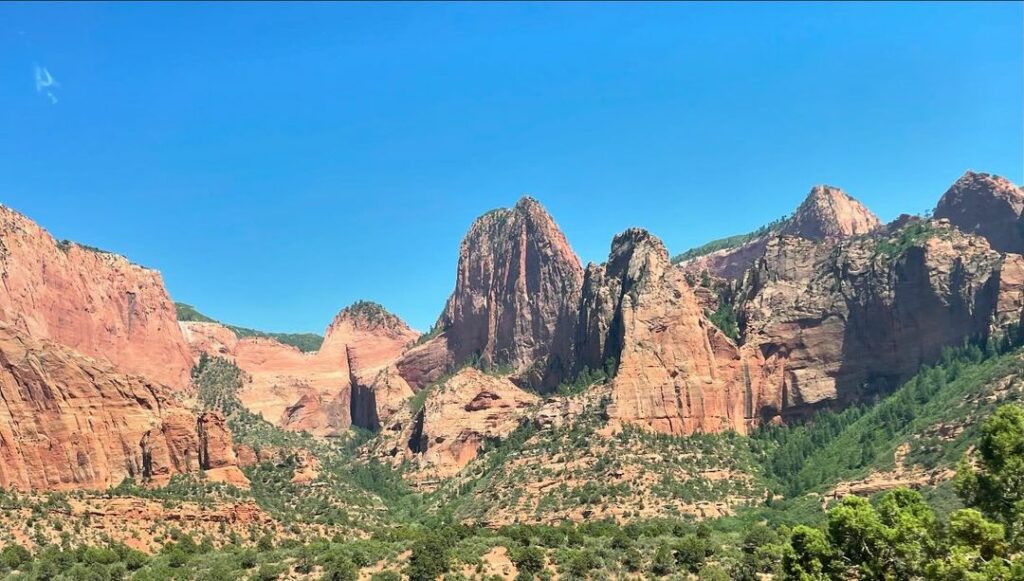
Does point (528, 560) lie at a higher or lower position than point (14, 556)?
lower

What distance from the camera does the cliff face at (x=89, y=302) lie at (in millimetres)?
136625

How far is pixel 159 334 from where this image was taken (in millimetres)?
182250

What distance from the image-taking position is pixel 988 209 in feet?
590

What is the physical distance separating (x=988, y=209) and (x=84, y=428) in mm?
183021

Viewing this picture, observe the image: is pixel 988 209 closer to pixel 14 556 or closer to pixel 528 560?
pixel 528 560

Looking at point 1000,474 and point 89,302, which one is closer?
point 1000,474

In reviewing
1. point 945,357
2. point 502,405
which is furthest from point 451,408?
point 945,357

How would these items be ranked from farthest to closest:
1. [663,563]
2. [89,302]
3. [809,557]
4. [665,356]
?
1. [89,302]
2. [665,356]
3. [663,563]
4. [809,557]

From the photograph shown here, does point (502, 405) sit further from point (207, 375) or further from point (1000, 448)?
point (1000, 448)

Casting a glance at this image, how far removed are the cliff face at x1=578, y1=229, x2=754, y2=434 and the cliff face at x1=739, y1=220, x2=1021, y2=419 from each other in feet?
21.9

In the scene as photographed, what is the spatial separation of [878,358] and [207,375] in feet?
480

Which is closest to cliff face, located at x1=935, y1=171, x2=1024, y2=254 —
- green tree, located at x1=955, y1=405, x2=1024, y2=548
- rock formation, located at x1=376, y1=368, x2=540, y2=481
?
rock formation, located at x1=376, y1=368, x2=540, y2=481

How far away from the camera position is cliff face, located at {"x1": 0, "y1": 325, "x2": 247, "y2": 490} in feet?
294

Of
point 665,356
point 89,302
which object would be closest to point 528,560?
point 665,356
